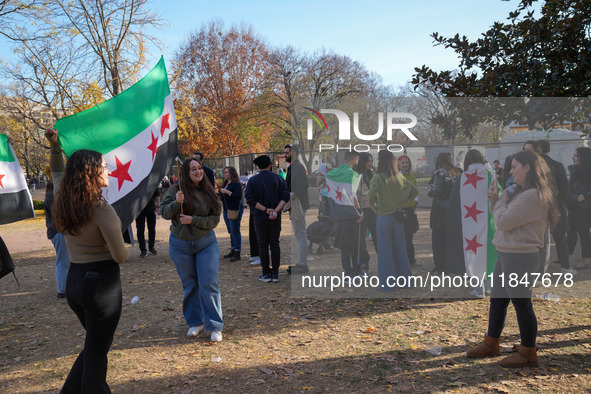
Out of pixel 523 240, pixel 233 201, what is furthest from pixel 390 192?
pixel 233 201

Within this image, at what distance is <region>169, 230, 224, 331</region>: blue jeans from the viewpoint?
16.1 feet

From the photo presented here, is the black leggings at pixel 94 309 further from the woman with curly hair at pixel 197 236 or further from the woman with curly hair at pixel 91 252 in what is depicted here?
the woman with curly hair at pixel 197 236

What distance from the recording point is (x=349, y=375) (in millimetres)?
4082

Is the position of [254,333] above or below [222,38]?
below

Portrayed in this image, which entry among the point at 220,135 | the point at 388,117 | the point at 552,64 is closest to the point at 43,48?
the point at 220,135

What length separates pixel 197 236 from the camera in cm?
486

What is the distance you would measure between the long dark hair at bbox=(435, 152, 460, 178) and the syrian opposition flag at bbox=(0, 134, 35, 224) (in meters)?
5.67

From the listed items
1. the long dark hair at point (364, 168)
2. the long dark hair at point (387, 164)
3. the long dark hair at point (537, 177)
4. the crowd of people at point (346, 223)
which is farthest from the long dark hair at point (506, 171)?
the long dark hair at point (364, 168)

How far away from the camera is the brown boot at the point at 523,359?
3977 millimetres

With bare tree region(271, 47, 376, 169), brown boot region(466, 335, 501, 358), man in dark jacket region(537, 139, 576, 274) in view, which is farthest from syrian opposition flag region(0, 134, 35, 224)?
bare tree region(271, 47, 376, 169)

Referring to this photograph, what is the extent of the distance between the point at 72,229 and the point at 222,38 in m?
39.6

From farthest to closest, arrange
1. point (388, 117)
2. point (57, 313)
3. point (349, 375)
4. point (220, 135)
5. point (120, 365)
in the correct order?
point (220, 135) → point (57, 313) → point (388, 117) → point (120, 365) → point (349, 375)

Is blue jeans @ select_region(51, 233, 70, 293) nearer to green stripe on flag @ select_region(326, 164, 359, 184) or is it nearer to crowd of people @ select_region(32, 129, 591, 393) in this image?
crowd of people @ select_region(32, 129, 591, 393)

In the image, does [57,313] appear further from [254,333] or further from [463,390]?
[463,390]
